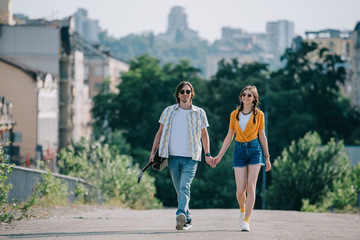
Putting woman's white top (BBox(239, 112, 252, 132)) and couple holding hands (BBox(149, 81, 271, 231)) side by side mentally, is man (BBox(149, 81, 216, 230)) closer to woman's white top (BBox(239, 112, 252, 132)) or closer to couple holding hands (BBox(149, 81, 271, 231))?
couple holding hands (BBox(149, 81, 271, 231))

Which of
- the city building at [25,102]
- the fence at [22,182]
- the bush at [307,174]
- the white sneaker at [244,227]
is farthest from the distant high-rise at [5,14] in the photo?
the white sneaker at [244,227]

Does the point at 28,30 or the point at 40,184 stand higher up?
the point at 28,30

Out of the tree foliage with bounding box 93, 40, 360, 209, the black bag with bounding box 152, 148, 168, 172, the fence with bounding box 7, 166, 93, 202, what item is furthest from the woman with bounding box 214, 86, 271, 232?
the tree foliage with bounding box 93, 40, 360, 209

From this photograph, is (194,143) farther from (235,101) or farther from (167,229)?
(235,101)

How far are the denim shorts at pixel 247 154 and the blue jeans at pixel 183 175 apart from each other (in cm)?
57

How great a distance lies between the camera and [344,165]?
3525 cm

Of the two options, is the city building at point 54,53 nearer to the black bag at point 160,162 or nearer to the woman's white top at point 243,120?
the black bag at point 160,162

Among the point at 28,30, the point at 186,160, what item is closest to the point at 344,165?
the point at 186,160

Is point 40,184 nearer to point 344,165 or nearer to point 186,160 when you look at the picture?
point 186,160

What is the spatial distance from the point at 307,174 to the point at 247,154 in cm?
2523

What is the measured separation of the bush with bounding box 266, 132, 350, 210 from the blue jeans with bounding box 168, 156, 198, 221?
24.0 metres

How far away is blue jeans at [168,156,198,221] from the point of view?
10.9 m

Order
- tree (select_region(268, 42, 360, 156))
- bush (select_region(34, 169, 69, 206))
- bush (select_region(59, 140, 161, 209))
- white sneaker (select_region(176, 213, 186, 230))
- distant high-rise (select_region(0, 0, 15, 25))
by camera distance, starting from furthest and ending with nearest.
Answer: distant high-rise (select_region(0, 0, 15, 25)) < tree (select_region(268, 42, 360, 156)) < bush (select_region(59, 140, 161, 209)) < bush (select_region(34, 169, 69, 206)) < white sneaker (select_region(176, 213, 186, 230))

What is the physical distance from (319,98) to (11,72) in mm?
24289
